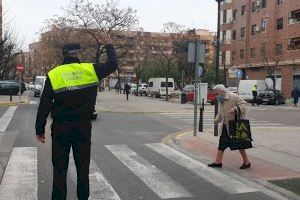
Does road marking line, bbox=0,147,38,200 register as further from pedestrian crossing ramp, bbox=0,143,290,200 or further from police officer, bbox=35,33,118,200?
police officer, bbox=35,33,118,200

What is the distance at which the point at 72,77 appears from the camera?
5.12m

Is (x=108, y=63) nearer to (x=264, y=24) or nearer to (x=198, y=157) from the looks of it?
(x=198, y=157)

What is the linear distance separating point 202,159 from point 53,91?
5.55 m

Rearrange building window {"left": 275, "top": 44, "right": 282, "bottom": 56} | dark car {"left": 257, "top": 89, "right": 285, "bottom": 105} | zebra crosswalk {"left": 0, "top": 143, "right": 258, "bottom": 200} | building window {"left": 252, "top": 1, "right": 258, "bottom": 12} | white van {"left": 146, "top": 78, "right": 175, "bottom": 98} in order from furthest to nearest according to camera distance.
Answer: building window {"left": 252, "top": 1, "right": 258, "bottom": 12} < building window {"left": 275, "top": 44, "right": 282, "bottom": 56} < white van {"left": 146, "top": 78, "right": 175, "bottom": 98} < dark car {"left": 257, "top": 89, "right": 285, "bottom": 105} < zebra crosswalk {"left": 0, "top": 143, "right": 258, "bottom": 200}

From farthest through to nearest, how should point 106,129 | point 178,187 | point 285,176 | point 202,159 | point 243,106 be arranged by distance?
point 106,129, point 202,159, point 243,106, point 285,176, point 178,187

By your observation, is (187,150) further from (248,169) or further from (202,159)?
(248,169)

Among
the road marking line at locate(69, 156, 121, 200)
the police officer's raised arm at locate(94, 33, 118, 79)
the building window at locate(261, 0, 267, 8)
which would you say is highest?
the building window at locate(261, 0, 267, 8)

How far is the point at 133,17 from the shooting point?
1563 inches

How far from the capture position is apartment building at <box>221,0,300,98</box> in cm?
4997

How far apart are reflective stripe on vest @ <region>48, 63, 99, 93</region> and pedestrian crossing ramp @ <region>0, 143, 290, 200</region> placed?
79.1 inches

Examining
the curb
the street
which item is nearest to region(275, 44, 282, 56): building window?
the curb

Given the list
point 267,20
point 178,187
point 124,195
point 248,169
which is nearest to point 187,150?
point 248,169

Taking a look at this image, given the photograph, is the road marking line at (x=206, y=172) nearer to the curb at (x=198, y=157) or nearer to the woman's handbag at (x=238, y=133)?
the curb at (x=198, y=157)

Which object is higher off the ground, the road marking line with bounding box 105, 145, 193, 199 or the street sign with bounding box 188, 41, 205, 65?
the street sign with bounding box 188, 41, 205, 65
